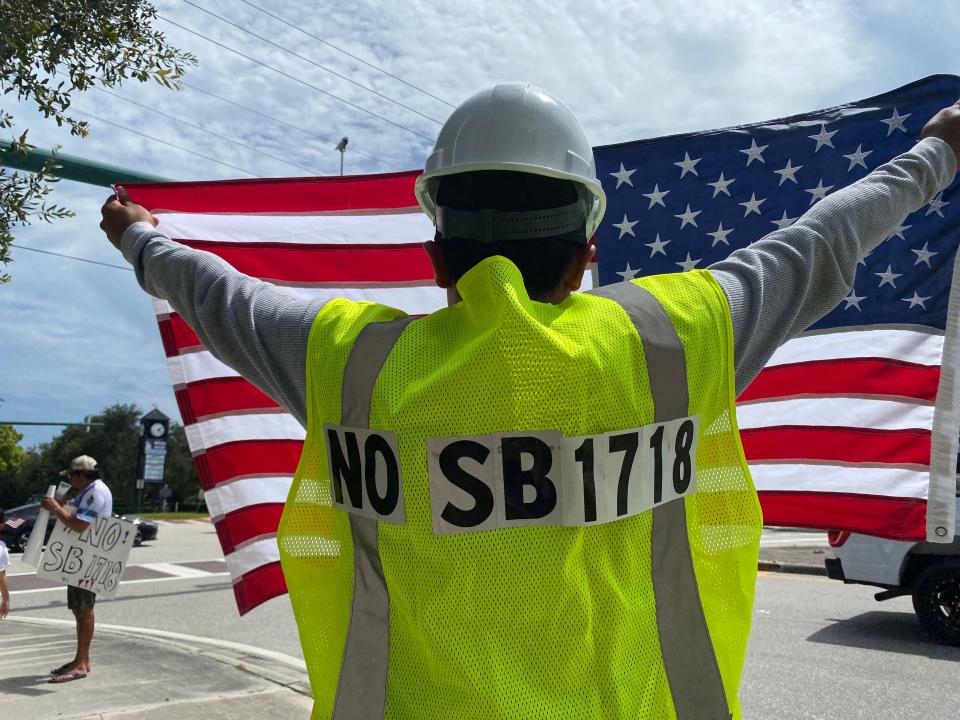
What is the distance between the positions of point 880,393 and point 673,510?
200 cm

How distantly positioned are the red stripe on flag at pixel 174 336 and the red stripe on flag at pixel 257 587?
89cm

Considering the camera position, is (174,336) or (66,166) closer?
(174,336)

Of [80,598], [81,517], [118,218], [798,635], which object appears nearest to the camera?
[118,218]

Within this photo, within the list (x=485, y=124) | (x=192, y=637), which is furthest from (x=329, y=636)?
(x=192, y=637)

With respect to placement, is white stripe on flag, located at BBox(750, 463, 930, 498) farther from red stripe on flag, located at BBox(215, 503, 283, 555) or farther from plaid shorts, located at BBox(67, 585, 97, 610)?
plaid shorts, located at BBox(67, 585, 97, 610)

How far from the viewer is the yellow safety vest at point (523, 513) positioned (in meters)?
1.19

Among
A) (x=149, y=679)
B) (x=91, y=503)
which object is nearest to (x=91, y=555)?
(x=91, y=503)

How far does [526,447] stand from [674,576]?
1.14 feet

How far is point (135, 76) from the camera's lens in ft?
14.8

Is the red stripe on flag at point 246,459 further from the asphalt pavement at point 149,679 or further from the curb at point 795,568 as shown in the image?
the curb at point 795,568

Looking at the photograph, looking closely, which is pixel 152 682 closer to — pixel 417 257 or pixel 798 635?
pixel 417 257

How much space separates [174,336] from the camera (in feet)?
10.8

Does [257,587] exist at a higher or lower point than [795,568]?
higher

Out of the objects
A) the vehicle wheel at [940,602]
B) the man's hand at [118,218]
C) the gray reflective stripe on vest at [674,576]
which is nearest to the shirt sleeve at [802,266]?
the gray reflective stripe on vest at [674,576]
